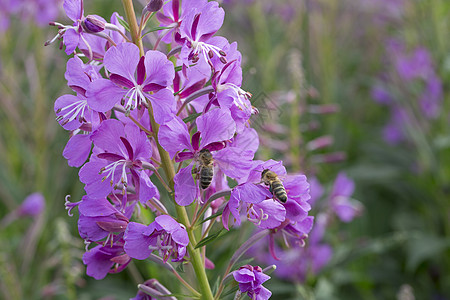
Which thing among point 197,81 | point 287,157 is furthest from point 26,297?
point 197,81

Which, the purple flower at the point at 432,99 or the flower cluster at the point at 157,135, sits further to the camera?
the purple flower at the point at 432,99

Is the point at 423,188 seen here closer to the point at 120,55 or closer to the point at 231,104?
the point at 231,104

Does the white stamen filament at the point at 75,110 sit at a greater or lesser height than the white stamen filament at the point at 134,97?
lesser

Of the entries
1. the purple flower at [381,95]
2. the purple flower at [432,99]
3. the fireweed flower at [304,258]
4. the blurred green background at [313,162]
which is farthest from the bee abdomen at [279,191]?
the purple flower at [381,95]

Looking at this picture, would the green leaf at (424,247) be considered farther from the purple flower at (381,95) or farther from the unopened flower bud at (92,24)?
the unopened flower bud at (92,24)

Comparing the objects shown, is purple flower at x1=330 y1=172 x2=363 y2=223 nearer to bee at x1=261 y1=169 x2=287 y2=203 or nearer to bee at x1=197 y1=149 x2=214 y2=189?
bee at x1=261 y1=169 x2=287 y2=203

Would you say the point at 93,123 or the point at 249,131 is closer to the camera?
the point at 93,123

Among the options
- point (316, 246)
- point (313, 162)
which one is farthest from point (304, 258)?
point (313, 162)

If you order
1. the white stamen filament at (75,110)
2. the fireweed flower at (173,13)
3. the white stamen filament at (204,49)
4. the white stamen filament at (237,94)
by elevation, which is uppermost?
the fireweed flower at (173,13)
